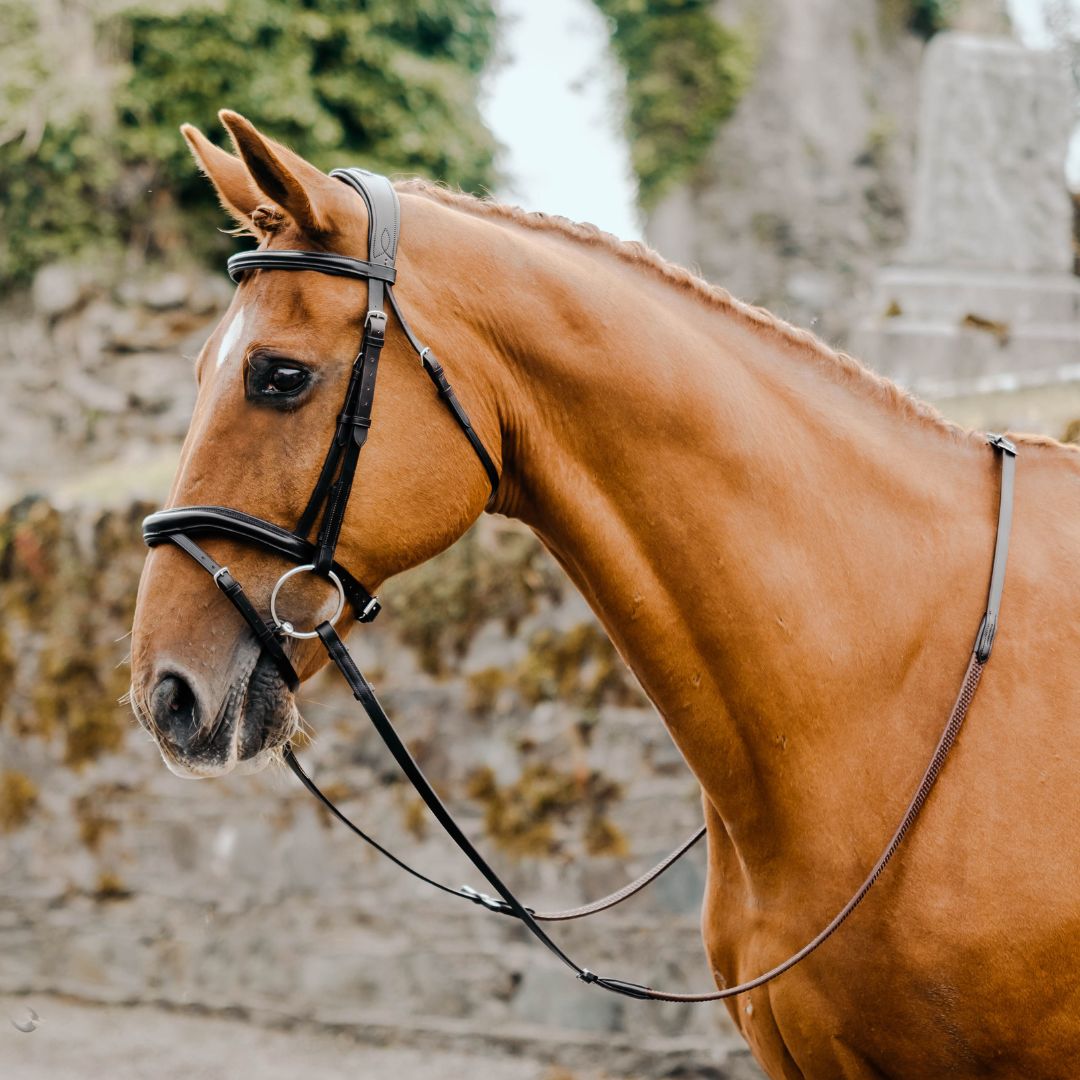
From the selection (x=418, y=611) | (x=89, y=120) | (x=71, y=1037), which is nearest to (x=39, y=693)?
(x=71, y=1037)

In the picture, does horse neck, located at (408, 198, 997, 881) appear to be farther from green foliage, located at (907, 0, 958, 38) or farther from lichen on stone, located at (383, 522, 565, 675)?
green foliage, located at (907, 0, 958, 38)

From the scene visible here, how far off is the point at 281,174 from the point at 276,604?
74 centimetres

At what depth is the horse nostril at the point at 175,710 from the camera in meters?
1.96

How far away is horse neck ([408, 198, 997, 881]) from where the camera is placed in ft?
6.93

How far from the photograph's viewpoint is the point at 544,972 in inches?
197

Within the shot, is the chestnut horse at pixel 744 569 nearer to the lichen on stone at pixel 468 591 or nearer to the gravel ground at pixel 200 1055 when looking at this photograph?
the lichen on stone at pixel 468 591

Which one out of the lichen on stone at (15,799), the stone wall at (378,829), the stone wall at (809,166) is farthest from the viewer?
the stone wall at (809,166)

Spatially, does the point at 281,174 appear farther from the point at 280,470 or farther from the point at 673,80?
the point at 673,80

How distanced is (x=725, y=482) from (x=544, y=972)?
3.48 metres

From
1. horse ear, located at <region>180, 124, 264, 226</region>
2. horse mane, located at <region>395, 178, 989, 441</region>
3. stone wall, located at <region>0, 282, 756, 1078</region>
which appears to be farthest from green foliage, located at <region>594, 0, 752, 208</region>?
horse ear, located at <region>180, 124, 264, 226</region>

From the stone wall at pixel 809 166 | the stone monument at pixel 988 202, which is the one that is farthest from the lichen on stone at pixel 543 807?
the stone wall at pixel 809 166

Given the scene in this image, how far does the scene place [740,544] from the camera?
2127mm

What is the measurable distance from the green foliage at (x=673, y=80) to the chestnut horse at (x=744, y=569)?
50.3 feet

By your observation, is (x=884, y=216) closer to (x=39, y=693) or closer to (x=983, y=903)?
(x=39, y=693)
